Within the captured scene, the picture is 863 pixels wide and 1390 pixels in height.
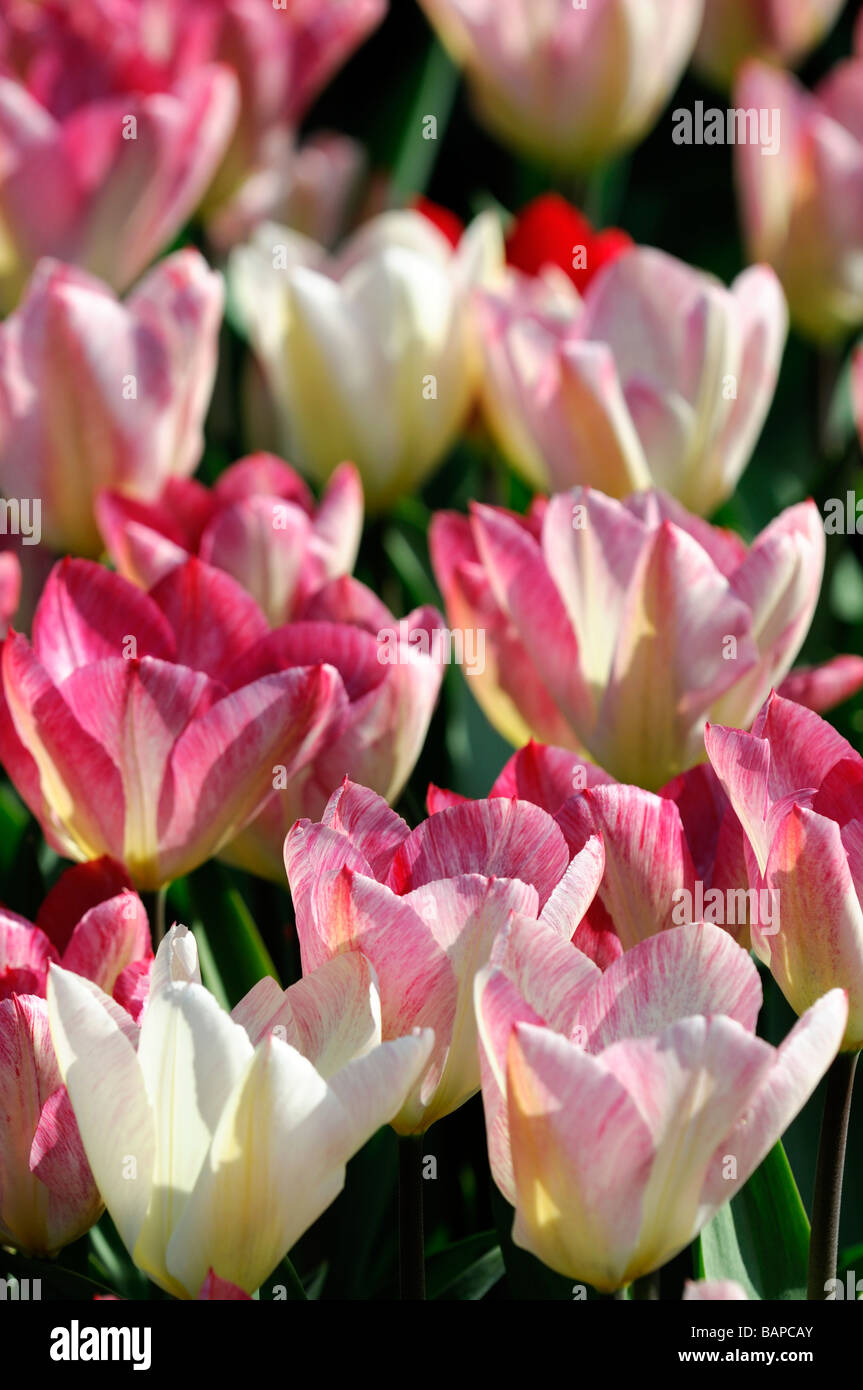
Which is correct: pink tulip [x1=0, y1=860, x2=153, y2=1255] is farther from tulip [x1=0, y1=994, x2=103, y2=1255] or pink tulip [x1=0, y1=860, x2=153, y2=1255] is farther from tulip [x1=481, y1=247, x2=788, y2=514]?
tulip [x1=481, y1=247, x2=788, y2=514]

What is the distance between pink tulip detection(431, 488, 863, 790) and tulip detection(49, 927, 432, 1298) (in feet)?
0.88

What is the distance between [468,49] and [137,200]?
373 millimetres

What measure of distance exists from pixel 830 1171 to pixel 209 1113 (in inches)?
7.4

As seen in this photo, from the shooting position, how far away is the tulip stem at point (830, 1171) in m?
0.47

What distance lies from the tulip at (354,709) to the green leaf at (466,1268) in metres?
0.17

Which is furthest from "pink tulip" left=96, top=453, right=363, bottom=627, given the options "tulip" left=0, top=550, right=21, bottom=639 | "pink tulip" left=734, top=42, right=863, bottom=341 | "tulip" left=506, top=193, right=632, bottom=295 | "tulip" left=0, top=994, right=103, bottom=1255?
"pink tulip" left=734, top=42, right=863, bottom=341

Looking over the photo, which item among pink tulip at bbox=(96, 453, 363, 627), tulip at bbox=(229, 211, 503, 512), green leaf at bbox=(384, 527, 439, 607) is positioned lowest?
pink tulip at bbox=(96, 453, 363, 627)

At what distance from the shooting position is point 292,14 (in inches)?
51.3

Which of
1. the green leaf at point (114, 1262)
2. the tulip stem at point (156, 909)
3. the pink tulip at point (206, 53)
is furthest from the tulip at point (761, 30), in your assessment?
the green leaf at point (114, 1262)

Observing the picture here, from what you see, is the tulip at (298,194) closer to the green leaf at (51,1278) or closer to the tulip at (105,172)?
the tulip at (105,172)

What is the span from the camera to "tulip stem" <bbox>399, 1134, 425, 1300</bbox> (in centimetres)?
47

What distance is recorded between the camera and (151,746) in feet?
1.91
